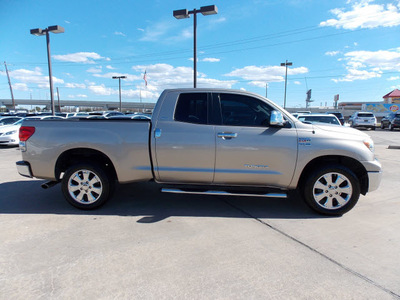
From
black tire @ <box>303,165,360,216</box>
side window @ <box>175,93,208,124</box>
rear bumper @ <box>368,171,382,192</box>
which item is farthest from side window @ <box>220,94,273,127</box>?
rear bumper @ <box>368,171,382,192</box>

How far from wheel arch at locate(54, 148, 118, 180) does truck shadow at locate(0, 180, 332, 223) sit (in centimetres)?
57

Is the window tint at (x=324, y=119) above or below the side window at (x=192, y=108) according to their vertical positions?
below

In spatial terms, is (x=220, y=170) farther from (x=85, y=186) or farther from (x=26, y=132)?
(x=26, y=132)

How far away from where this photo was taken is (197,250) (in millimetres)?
3082

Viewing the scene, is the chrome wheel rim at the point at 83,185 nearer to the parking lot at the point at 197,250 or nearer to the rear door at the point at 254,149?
the parking lot at the point at 197,250

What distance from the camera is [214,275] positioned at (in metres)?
2.61

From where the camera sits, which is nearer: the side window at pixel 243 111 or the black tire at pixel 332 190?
the black tire at pixel 332 190

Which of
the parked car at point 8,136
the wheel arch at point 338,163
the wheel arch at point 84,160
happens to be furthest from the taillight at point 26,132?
the parked car at point 8,136

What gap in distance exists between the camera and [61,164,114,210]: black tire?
4230 millimetres

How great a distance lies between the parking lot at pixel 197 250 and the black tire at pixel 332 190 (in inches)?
7.0

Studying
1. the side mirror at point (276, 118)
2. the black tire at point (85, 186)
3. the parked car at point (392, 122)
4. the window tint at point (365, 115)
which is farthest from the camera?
the window tint at point (365, 115)

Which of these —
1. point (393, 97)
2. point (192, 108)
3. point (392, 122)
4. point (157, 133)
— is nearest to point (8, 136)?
point (157, 133)

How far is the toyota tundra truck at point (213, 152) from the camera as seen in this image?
395 cm

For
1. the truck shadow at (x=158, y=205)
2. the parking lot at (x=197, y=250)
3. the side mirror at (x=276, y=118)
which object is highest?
the side mirror at (x=276, y=118)
